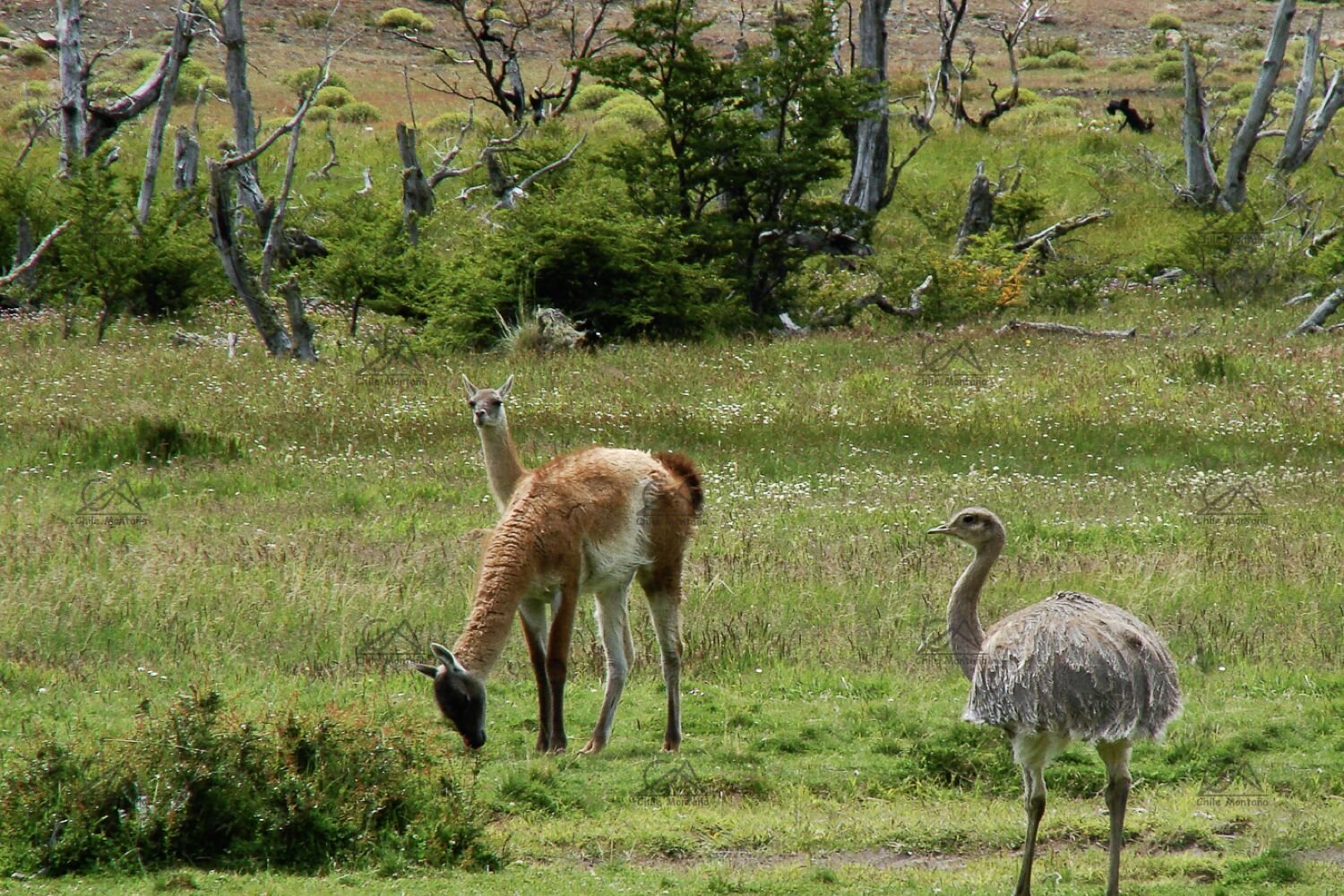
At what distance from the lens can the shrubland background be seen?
734 centimetres

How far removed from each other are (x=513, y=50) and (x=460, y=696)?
31.6m

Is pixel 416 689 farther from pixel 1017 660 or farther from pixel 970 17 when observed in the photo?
pixel 970 17

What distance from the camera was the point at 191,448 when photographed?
16.8m

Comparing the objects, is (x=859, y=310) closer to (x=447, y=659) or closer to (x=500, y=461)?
(x=500, y=461)

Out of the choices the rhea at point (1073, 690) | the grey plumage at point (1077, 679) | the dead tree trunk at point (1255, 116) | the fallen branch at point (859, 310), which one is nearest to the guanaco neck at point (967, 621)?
the rhea at point (1073, 690)

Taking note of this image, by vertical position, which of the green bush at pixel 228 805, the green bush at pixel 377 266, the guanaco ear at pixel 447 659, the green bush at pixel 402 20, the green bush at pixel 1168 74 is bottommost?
the green bush at pixel 377 266

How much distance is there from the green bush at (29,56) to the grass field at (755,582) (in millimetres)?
33782

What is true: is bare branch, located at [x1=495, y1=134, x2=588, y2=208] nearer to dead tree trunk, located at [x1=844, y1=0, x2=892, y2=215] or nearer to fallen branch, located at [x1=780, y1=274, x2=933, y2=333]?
fallen branch, located at [x1=780, y1=274, x2=933, y2=333]

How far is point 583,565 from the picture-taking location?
30.6ft

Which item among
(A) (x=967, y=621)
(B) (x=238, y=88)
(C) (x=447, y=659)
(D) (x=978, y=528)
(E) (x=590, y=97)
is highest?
(B) (x=238, y=88)

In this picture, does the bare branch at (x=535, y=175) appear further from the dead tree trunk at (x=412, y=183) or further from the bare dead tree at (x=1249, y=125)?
the bare dead tree at (x=1249, y=125)

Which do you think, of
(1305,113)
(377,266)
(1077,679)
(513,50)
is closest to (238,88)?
(377,266)

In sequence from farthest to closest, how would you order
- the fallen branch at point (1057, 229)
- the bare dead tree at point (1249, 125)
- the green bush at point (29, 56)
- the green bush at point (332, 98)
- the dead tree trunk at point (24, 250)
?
1. the green bush at point (29, 56)
2. the green bush at point (332, 98)
3. the bare dead tree at point (1249, 125)
4. the fallen branch at point (1057, 229)
5. the dead tree trunk at point (24, 250)

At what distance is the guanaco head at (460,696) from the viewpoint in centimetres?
810
